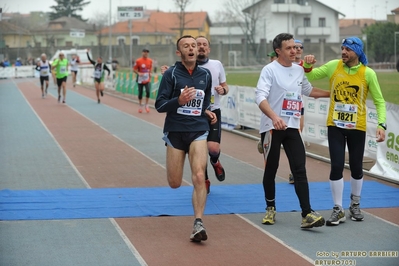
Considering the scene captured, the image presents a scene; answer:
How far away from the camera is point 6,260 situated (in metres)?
6.87

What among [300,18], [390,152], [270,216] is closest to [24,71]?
[300,18]

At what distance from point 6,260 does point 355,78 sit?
4.14 meters

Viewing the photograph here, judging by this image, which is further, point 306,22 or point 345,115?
point 306,22

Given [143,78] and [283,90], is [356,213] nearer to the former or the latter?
[283,90]

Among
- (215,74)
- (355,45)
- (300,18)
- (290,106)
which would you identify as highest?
(300,18)

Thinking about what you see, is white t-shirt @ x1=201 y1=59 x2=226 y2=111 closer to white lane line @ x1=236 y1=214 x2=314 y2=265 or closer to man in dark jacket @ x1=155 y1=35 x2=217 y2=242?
white lane line @ x1=236 y1=214 x2=314 y2=265

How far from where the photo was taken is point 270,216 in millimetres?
8477

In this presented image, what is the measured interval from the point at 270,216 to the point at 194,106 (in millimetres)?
1540

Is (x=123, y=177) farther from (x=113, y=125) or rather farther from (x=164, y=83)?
(x=113, y=125)

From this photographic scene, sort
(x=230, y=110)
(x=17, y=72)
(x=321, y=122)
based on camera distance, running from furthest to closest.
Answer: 1. (x=17, y=72)
2. (x=230, y=110)
3. (x=321, y=122)

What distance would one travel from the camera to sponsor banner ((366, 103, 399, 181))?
38.8 ft

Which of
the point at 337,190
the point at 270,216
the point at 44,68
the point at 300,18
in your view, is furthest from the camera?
the point at 300,18

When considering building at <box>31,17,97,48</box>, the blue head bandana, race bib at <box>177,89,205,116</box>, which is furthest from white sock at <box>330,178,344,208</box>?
building at <box>31,17,97,48</box>

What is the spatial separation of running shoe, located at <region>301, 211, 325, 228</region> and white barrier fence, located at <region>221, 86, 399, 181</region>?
3.88m
